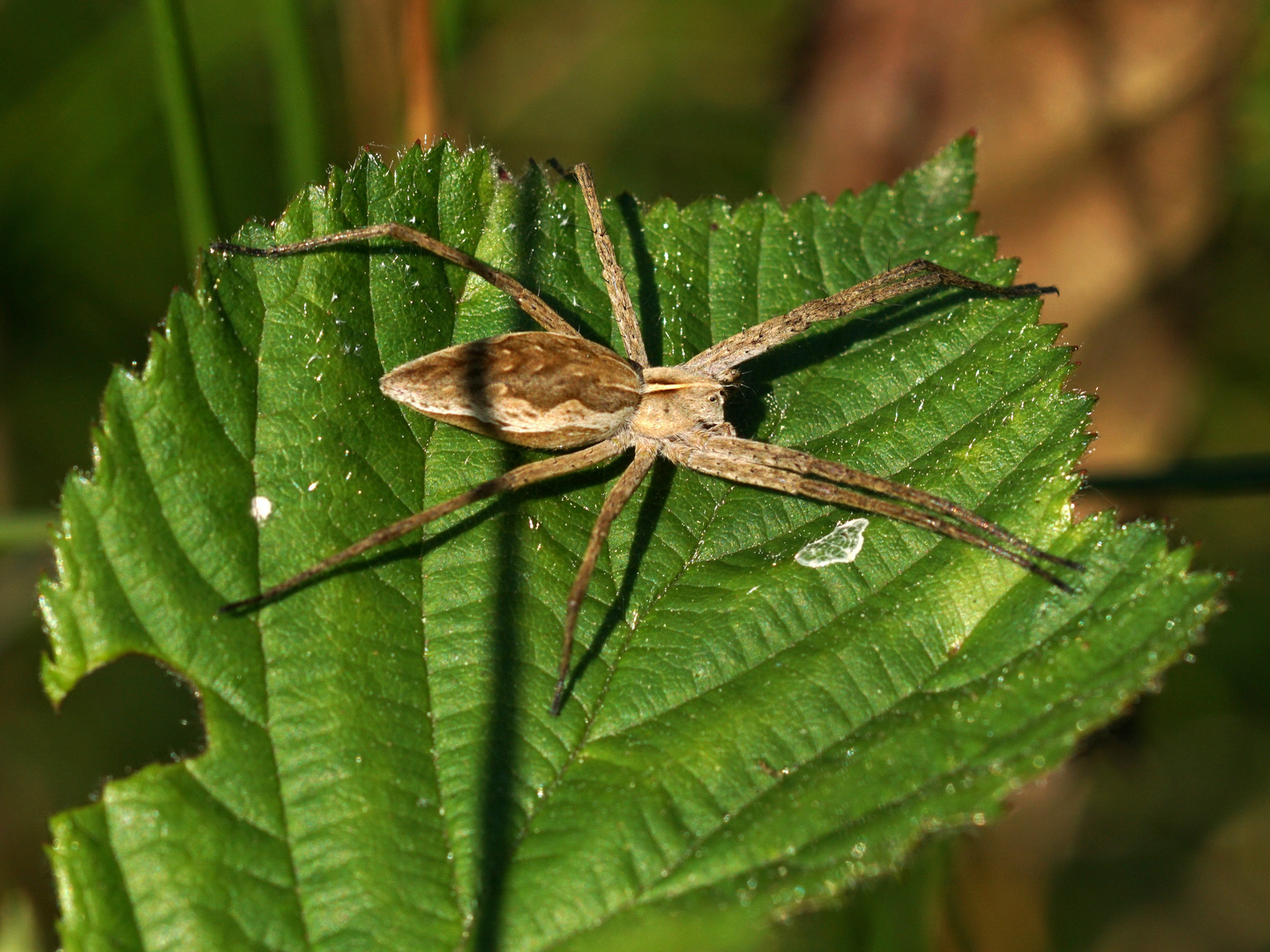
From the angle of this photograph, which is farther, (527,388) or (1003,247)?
(1003,247)

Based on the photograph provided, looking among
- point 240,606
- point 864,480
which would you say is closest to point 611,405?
point 864,480

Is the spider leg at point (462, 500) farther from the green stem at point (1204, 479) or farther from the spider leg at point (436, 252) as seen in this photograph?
the green stem at point (1204, 479)

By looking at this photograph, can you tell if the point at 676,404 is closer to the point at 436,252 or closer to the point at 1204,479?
the point at 436,252

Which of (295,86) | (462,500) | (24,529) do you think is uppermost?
(295,86)

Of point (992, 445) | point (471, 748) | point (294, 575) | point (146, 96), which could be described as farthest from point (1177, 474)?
point (146, 96)

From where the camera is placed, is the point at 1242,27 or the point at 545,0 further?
the point at 545,0

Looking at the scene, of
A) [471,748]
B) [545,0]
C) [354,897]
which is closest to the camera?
[354,897]

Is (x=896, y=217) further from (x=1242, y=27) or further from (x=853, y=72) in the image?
(x=1242, y=27)
